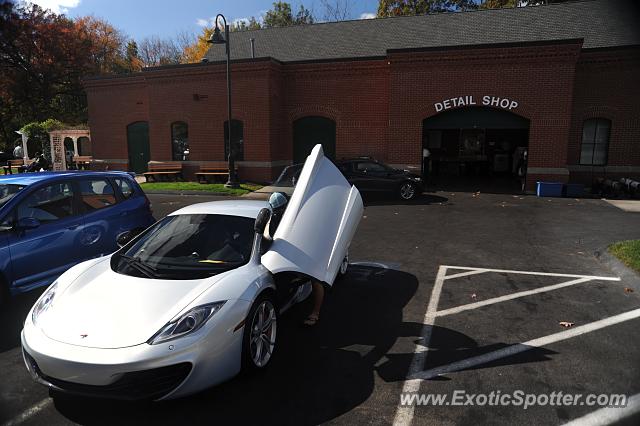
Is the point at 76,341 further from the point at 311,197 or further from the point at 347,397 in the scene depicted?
the point at 311,197

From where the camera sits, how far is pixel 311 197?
15.0ft

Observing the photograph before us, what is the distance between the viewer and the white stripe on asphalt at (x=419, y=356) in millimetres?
3330

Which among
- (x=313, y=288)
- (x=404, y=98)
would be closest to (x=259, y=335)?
(x=313, y=288)

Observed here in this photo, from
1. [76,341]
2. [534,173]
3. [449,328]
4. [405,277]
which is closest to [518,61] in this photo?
[534,173]

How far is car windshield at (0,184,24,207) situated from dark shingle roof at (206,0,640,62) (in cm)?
1763

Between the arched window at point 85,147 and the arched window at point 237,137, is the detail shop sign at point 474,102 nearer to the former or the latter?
the arched window at point 237,137

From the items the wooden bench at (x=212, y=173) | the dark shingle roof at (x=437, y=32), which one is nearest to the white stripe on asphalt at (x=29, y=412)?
the wooden bench at (x=212, y=173)

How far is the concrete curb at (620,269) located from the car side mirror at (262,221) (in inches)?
207

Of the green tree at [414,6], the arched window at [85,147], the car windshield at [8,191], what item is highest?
the green tree at [414,6]

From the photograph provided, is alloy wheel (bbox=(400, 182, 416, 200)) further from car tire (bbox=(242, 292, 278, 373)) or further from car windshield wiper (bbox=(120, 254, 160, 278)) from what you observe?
car windshield wiper (bbox=(120, 254, 160, 278))

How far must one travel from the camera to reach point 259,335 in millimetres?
3930

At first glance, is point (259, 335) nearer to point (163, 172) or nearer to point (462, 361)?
point (462, 361)

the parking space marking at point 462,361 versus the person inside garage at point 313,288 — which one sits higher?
the person inside garage at point 313,288

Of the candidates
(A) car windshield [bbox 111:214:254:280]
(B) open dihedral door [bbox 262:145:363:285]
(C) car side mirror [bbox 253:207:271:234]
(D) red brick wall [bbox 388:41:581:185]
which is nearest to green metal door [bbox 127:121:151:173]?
(D) red brick wall [bbox 388:41:581:185]
